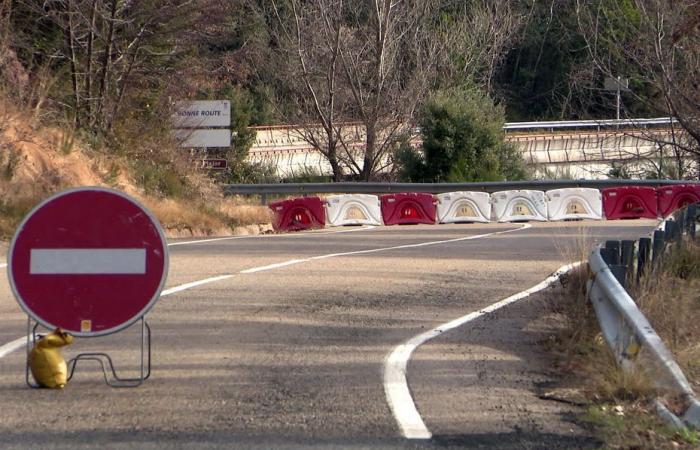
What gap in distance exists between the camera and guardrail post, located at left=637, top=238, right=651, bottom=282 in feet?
31.3

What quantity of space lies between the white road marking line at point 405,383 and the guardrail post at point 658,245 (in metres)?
1.53

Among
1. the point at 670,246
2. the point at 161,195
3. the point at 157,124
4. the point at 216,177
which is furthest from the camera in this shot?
the point at 216,177

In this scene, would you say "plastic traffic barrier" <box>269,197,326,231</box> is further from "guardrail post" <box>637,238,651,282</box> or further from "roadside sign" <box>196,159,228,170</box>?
"guardrail post" <box>637,238,651,282</box>

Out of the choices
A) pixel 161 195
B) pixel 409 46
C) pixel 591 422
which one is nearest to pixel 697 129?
pixel 161 195

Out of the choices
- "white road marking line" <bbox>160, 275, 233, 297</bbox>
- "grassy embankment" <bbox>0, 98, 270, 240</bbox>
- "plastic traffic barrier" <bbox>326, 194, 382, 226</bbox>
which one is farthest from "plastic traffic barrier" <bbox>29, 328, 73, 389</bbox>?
"plastic traffic barrier" <bbox>326, 194, 382, 226</bbox>

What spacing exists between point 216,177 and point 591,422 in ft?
73.6

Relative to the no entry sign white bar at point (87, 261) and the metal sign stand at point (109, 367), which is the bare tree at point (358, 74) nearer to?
the metal sign stand at point (109, 367)

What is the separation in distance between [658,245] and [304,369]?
424 centimetres

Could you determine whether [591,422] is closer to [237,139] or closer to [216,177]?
[216,177]

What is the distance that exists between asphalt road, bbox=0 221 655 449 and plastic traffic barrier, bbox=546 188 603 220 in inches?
565

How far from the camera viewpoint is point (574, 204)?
27.4m

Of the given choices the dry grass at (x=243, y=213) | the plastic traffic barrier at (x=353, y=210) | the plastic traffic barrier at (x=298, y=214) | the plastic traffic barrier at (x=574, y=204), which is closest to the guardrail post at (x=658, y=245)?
the dry grass at (x=243, y=213)

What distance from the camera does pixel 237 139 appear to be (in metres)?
43.4

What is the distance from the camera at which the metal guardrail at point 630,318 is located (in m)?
6.13
